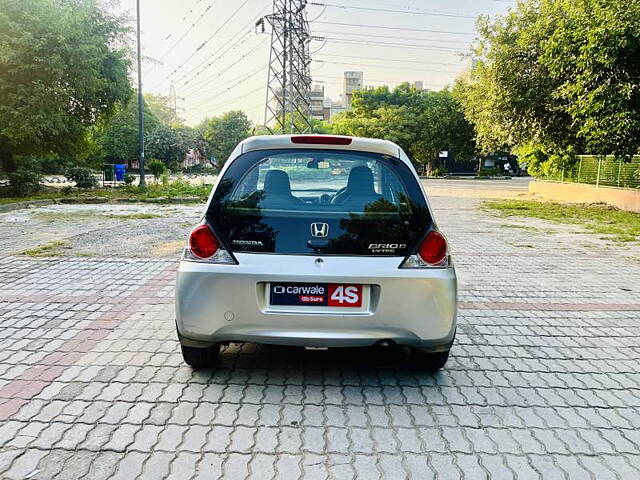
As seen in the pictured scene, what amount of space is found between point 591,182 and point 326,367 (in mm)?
19815

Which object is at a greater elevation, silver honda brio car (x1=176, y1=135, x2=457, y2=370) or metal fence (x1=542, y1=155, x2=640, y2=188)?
metal fence (x1=542, y1=155, x2=640, y2=188)

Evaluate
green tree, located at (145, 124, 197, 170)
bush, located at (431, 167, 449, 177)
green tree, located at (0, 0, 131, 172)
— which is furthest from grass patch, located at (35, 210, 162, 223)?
green tree, located at (145, 124, 197, 170)

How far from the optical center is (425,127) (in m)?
53.2

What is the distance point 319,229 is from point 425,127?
2037 inches

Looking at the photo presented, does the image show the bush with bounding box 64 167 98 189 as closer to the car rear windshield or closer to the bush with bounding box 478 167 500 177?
the car rear windshield

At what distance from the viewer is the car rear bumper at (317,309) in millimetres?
3467

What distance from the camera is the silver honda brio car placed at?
11.4ft

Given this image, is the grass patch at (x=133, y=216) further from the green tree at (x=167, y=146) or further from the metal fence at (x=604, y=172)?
the green tree at (x=167, y=146)

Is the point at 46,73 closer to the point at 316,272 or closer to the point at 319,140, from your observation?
the point at 319,140

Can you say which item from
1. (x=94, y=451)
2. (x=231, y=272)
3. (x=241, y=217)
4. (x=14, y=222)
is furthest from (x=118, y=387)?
(x=14, y=222)

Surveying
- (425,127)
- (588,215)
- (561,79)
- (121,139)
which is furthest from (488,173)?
(588,215)

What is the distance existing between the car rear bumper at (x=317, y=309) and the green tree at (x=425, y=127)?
4675cm

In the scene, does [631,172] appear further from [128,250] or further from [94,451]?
[94,451]

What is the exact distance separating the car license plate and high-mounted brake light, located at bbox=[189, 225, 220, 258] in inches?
18.1
